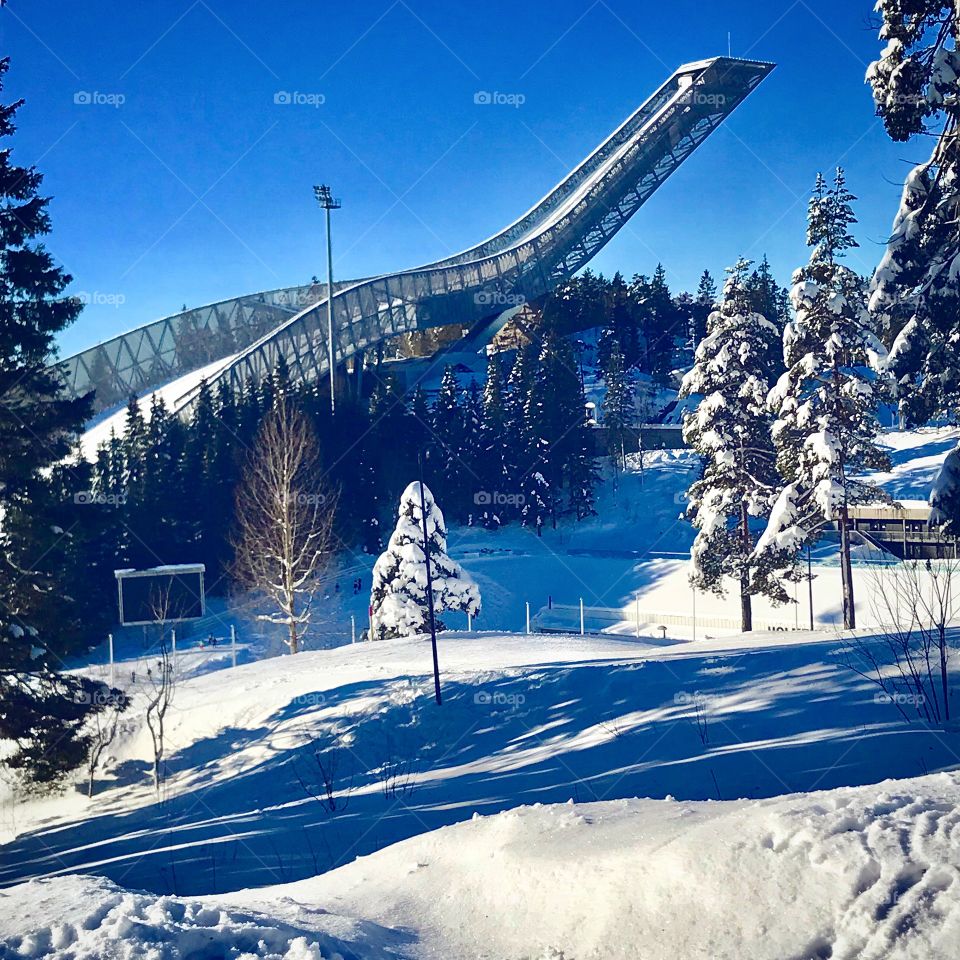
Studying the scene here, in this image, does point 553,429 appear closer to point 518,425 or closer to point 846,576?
point 518,425

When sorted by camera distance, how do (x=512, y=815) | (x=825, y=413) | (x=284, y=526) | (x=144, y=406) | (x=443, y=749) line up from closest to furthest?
1. (x=512, y=815)
2. (x=443, y=749)
3. (x=825, y=413)
4. (x=284, y=526)
5. (x=144, y=406)

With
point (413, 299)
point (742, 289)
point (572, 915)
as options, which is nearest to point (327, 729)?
point (572, 915)

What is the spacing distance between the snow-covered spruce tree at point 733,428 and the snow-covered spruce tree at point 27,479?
17969 mm

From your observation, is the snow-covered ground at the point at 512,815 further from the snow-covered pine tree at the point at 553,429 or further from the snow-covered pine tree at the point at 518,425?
the snow-covered pine tree at the point at 518,425

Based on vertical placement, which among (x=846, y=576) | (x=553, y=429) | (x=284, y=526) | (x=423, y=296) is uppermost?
(x=423, y=296)

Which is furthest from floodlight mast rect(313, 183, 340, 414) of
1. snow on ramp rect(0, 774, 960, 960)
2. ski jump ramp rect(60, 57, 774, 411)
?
snow on ramp rect(0, 774, 960, 960)

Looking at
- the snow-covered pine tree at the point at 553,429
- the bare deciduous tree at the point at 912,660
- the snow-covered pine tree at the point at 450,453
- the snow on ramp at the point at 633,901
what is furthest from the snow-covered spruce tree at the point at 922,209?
the snow-covered pine tree at the point at 450,453

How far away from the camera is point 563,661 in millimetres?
19203

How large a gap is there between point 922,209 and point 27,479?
1415 cm

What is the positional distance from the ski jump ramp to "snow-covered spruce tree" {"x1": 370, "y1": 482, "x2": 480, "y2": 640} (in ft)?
85.0

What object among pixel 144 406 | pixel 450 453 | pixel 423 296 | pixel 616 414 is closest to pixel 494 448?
pixel 450 453

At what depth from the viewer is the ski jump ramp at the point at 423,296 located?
56.3 meters

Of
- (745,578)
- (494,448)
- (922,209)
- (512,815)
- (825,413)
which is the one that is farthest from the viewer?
(494,448)

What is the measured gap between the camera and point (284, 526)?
31.2 meters
